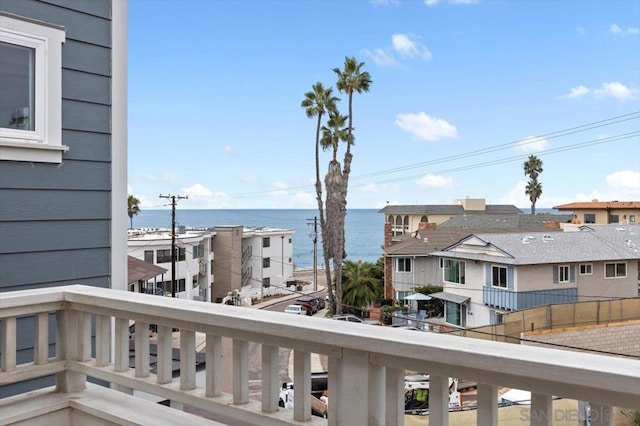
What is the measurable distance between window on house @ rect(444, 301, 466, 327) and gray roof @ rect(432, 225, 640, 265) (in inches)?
65.0

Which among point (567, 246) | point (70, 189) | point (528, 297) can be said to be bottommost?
point (528, 297)

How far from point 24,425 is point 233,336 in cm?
79

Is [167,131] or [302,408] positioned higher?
[167,131]

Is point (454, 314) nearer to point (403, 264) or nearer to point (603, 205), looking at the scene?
point (403, 264)

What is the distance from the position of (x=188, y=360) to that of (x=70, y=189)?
117cm

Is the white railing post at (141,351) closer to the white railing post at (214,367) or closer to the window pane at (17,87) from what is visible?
the white railing post at (214,367)

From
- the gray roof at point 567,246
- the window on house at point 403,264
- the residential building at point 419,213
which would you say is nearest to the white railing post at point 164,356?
the gray roof at point 567,246

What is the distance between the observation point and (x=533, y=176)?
24453 mm

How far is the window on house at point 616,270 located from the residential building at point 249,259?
1297cm

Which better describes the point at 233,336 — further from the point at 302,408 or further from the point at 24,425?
the point at 24,425

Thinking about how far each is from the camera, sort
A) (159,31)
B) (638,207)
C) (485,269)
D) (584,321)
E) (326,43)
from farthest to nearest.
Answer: (326,43), (159,31), (638,207), (485,269), (584,321)

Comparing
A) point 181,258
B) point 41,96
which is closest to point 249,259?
point 181,258

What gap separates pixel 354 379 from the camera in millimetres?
904

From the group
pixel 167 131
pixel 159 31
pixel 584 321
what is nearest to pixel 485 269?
pixel 584 321
